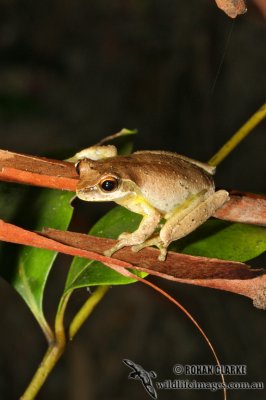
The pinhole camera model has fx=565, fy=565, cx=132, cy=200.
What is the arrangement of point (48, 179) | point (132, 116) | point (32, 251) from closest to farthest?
1. point (48, 179)
2. point (32, 251)
3. point (132, 116)

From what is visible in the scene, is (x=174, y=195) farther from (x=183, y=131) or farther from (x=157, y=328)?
(x=183, y=131)

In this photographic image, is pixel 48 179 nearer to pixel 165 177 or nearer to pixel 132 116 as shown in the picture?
pixel 165 177

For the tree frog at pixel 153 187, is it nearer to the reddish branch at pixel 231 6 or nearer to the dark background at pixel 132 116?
the reddish branch at pixel 231 6

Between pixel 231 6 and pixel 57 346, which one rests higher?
pixel 231 6

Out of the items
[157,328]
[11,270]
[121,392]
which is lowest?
[11,270]

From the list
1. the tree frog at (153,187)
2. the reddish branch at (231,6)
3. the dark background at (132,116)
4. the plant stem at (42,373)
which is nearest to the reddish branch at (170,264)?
the tree frog at (153,187)

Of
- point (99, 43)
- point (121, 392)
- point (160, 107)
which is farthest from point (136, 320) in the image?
point (99, 43)

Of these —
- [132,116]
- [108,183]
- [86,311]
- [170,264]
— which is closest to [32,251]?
[86,311]

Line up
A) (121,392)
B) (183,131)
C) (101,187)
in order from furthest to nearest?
(183,131), (121,392), (101,187)
